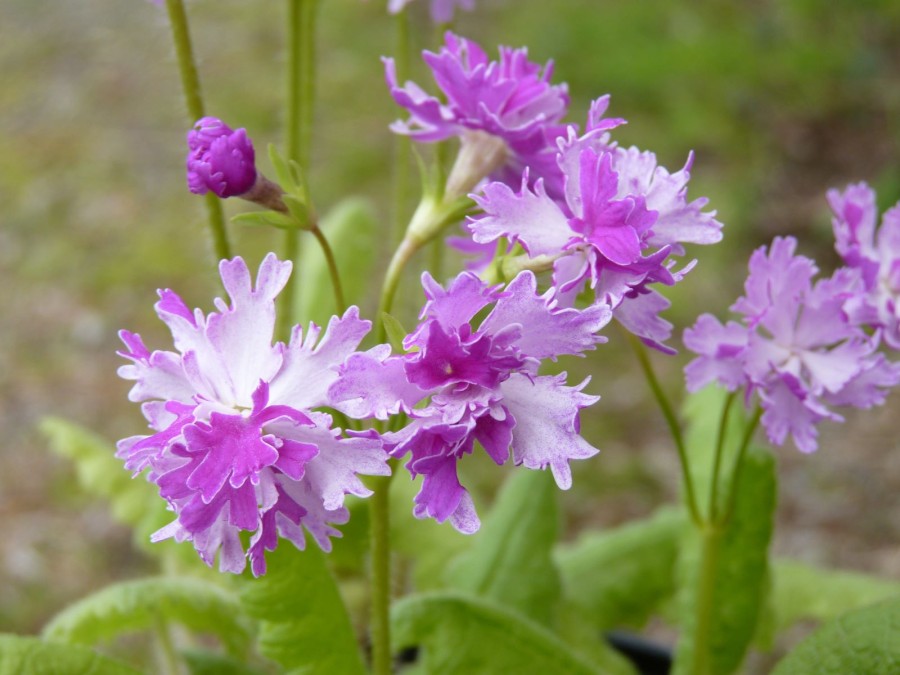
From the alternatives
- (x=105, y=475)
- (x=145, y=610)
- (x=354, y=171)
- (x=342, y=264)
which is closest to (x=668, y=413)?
(x=145, y=610)

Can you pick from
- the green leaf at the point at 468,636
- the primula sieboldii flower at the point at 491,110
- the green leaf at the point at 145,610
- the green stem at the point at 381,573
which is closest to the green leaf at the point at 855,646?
the green leaf at the point at 468,636

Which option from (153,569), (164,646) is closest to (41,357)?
(153,569)

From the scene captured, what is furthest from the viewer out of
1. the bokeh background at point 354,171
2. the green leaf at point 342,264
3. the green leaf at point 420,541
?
the bokeh background at point 354,171

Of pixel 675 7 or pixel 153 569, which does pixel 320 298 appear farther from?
pixel 675 7

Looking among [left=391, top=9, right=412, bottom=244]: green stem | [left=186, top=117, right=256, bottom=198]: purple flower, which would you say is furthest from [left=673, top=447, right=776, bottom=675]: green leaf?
[left=186, top=117, right=256, bottom=198]: purple flower

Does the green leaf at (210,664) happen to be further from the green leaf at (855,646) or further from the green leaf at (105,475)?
the green leaf at (855,646)

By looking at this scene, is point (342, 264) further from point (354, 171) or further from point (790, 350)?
point (354, 171)
